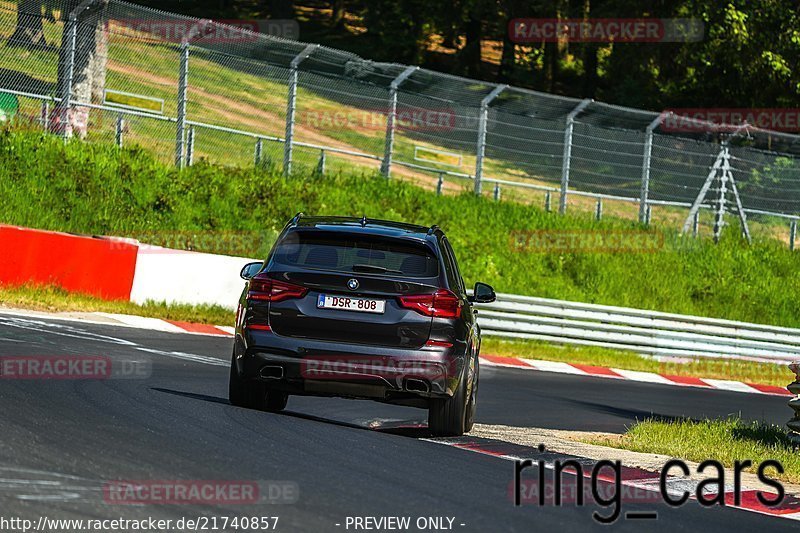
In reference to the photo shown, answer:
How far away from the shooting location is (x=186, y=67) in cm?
2459

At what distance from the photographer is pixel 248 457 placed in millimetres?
8430

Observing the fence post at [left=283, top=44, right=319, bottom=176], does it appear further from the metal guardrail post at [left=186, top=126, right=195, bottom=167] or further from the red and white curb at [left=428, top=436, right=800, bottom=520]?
the red and white curb at [left=428, top=436, right=800, bottom=520]

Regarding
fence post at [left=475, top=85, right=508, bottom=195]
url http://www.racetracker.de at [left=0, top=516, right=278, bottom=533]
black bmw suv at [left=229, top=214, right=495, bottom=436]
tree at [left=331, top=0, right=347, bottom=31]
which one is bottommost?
url http://www.racetracker.de at [left=0, top=516, right=278, bottom=533]

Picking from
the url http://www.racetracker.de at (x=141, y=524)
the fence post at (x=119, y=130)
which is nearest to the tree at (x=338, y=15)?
the fence post at (x=119, y=130)

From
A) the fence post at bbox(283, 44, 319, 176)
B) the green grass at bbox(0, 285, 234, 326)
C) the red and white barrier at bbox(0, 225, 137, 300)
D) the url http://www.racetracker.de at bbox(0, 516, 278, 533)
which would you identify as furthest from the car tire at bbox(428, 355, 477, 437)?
the fence post at bbox(283, 44, 319, 176)

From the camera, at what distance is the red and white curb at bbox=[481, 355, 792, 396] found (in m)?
21.0

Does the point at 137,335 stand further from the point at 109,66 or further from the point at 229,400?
the point at 109,66

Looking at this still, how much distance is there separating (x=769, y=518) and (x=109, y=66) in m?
18.0

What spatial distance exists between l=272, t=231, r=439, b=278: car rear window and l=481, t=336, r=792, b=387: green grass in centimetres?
1173

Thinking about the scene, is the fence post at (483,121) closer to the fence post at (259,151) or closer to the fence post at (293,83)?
the fence post at (293,83)

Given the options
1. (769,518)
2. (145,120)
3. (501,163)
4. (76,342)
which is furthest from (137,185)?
(769,518)

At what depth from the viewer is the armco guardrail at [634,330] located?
2341 centimetres

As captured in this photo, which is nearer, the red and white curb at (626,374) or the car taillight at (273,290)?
the car taillight at (273,290)

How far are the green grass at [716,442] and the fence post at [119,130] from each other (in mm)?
14479
